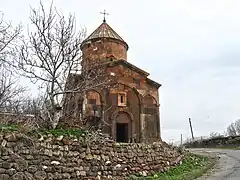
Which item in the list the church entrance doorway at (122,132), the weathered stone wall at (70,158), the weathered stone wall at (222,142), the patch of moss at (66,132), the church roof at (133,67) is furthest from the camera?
the weathered stone wall at (222,142)

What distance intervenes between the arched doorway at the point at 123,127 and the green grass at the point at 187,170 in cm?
375

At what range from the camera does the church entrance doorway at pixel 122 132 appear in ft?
65.4

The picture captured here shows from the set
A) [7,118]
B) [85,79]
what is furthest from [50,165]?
[85,79]

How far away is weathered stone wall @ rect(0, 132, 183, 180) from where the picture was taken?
8836mm

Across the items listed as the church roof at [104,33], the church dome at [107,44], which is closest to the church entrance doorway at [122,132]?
the church dome at [107,44]

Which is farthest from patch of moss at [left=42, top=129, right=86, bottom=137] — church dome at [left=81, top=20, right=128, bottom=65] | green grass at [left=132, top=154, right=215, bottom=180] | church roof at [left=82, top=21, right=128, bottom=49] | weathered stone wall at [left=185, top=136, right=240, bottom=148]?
weathered stone wall at [left=185, top=136, right=240, bottom=148]

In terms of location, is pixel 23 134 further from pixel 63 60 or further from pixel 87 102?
pixel 87 102

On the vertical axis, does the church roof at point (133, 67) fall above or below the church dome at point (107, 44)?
below

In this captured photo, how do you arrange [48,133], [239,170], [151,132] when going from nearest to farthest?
[48,133], [239,170], [151,132]

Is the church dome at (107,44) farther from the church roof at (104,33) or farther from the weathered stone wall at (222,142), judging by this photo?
the weathered stone wall at (222,142)

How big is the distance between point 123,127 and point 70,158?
994 centimetres

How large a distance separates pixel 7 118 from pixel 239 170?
9917mm

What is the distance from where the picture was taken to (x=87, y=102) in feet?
60.8

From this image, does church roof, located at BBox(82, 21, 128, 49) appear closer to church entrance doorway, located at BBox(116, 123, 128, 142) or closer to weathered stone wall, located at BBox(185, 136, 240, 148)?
church entrance doorway, located at BBox(116, 123, 128, 142)
